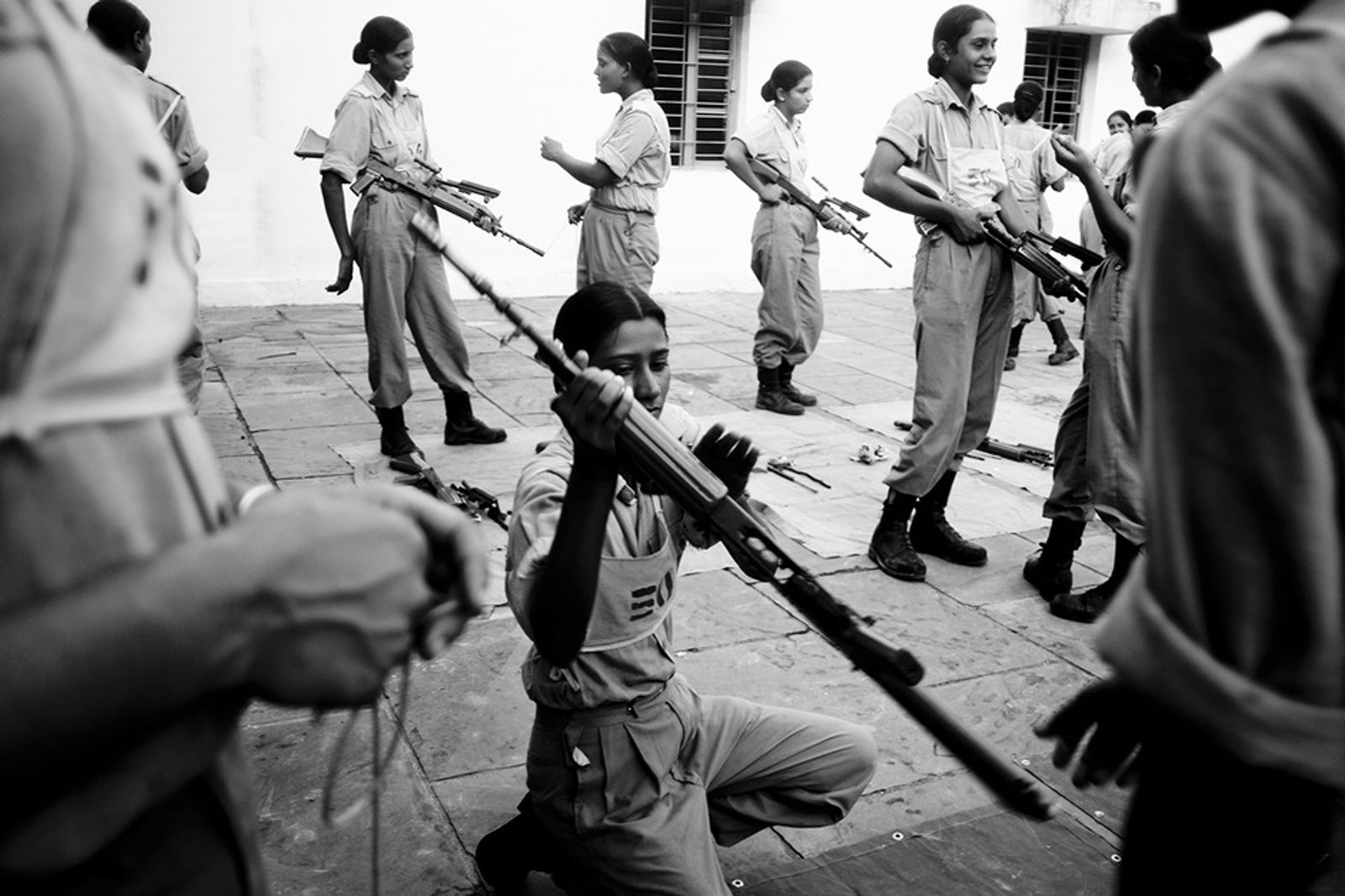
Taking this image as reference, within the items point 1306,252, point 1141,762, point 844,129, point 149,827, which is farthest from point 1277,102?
point 844,129

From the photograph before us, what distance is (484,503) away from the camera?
4.81 meters

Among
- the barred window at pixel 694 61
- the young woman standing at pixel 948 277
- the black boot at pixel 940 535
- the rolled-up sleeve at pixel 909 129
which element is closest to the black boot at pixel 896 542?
the young woman standing at pixel 948 277

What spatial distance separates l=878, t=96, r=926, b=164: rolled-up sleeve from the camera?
447 cm

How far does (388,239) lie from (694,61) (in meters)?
6.05

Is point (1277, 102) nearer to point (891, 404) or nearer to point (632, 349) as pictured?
point (632, 349)

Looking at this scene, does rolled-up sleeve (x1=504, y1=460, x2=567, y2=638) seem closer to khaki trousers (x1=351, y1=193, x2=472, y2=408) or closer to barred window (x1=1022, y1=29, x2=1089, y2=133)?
khaki trousers (x1=351, y1=193, x2=472, y2=408)

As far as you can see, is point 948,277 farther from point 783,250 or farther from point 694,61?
point 694,61

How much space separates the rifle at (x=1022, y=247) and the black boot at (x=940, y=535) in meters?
0.86

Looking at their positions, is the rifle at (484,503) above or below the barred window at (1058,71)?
below

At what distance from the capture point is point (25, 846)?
2.67ft

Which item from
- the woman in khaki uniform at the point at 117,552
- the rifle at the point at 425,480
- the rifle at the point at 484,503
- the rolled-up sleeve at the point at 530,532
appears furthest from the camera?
the rifle at the point at 425,480

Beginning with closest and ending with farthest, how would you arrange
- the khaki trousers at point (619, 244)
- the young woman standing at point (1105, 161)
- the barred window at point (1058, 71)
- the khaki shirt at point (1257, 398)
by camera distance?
the khaki shirt at point (1257, 398) → the young woman standing at point (1105, 161) → the khaki trousers at point (619, 244) → the barred window at point (1058, 71)

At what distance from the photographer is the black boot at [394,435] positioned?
5656 millimetres

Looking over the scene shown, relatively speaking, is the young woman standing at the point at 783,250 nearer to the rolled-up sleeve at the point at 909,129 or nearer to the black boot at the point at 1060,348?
the black boot at the point at 1060,348
